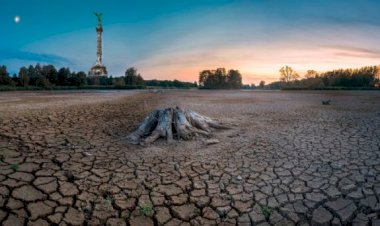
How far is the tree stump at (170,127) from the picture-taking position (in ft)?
20.7

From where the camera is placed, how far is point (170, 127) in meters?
6.66

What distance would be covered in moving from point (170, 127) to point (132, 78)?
7846 centimetres

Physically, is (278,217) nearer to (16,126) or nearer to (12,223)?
(12,223)

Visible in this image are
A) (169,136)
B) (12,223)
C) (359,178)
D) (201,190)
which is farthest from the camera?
(169,136)

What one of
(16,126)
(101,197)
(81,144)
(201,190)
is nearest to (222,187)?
(201,190)

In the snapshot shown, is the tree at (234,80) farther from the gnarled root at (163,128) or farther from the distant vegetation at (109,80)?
the gnarled root at (163,128)

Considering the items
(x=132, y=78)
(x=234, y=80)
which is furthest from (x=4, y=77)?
(x=234, y=80)

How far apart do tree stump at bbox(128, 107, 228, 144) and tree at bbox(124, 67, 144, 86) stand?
76.1 meters

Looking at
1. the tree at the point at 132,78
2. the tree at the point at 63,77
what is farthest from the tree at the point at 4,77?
the tree at the point at 132,78

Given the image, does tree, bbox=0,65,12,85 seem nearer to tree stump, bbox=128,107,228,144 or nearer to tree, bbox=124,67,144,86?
tree, bbox=124,67,144,86

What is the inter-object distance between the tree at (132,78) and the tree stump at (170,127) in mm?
76114

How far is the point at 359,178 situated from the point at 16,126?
9188mm

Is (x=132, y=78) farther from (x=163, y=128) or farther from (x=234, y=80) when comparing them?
(x=163, y=128)

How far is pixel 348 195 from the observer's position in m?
3.39
